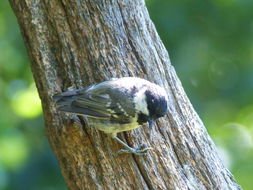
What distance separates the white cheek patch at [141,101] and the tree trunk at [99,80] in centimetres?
18

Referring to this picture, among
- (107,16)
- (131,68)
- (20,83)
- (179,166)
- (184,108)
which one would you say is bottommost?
(179,166)

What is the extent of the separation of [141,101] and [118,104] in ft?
0.60

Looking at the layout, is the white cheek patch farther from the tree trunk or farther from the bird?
the tree trunk

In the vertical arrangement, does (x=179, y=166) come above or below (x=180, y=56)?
below

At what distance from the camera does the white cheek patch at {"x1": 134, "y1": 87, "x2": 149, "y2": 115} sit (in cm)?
480

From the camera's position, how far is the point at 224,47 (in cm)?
832

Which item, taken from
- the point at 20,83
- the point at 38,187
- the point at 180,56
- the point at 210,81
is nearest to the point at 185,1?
the point at 180,56

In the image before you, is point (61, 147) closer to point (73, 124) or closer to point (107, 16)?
point (73, 124)

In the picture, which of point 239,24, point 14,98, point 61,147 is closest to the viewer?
point 61,147

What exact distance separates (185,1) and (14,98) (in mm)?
2386

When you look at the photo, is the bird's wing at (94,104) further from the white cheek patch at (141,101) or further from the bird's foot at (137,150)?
the bird's foot at (137,150)

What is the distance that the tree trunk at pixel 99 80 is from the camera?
4785 millimetres

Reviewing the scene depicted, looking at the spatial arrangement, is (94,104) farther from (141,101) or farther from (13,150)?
(13,150)

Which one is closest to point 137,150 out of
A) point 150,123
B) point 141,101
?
point 150,123
